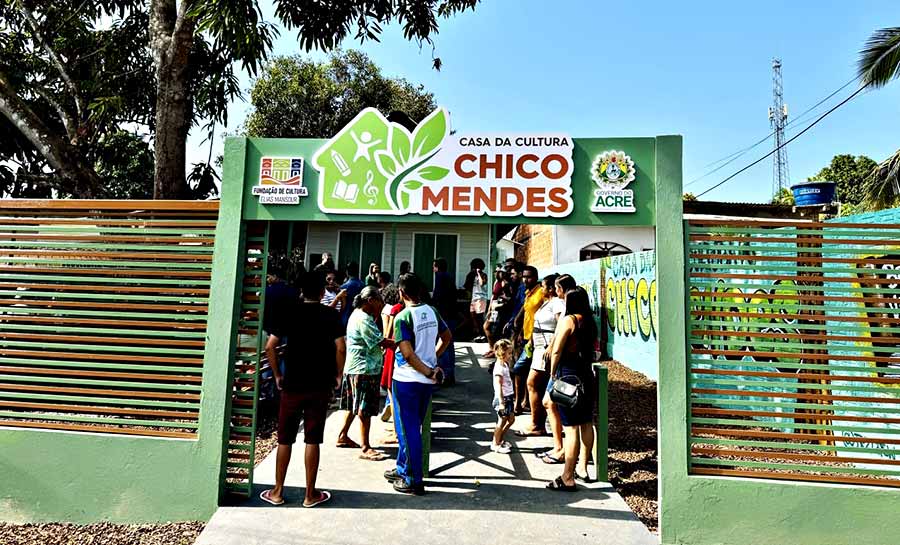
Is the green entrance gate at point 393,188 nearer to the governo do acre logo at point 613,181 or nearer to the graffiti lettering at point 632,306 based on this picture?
the governo do acre logo at point 613,181

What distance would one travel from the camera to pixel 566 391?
4121 mm

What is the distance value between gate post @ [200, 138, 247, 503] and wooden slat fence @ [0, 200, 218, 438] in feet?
0.37

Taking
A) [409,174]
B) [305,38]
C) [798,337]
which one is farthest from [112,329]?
[305,38]

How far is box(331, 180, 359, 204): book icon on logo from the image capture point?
13.5 feet

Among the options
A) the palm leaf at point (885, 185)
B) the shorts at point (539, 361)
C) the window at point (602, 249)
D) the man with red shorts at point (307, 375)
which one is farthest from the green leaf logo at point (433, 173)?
the window at point (602, 249)

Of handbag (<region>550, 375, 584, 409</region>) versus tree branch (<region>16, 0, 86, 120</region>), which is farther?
tree branch (<region>16, 0, 86, 120</region>)

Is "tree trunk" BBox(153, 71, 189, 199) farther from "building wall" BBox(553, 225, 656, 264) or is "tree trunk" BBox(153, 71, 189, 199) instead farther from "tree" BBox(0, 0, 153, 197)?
"building wall" BBox(553, 225, 656, 264)

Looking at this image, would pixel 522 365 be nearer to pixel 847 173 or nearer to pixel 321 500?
pixel 321 500

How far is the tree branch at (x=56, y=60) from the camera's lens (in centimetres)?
898

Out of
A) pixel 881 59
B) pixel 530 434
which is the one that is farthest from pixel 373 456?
pixel 881 59

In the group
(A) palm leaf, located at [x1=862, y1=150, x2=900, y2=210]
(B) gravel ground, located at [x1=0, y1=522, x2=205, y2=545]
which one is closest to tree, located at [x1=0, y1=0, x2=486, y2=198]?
(B) gravel ground, located at [x1=0, y1=522, x2=205, y2=545]

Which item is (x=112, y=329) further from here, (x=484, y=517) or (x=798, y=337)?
(x=798, y=337)

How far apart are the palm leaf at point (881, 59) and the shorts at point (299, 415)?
40.6 feet

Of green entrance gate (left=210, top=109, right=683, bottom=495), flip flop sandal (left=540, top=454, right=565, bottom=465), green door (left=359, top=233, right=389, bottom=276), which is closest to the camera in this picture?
green entrance gate (left=210, top=109, right=683, bottom=495)
